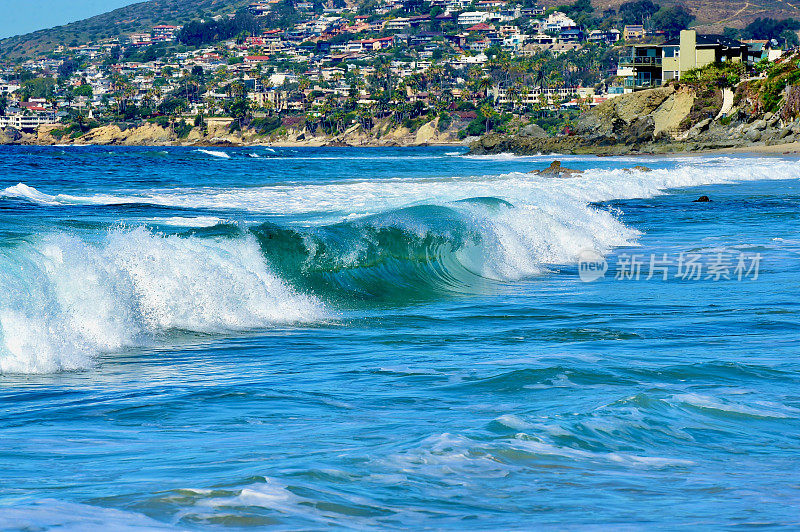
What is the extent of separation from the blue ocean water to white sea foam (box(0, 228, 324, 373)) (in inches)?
1.1

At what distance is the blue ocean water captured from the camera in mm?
4344

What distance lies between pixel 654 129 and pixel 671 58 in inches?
631

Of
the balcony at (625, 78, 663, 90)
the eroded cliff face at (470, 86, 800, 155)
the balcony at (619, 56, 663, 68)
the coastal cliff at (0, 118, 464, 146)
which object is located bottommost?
the coastal cliff at (0, 118, 464, 146)

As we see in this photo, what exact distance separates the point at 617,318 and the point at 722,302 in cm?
168

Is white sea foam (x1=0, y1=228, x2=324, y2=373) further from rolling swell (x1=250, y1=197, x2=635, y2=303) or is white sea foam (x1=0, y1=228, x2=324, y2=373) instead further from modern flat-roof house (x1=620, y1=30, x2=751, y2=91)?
modern flat-roof house (x1=620, y1=30, x2=751, y2=91)

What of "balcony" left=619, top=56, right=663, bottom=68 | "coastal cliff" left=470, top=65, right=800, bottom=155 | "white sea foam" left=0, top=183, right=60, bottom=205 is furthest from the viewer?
"balcony" left=619, top=56, right=663, bottom=68

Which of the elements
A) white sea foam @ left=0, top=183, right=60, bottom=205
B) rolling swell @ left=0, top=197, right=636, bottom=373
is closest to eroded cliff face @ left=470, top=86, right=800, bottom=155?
white sea foam @ left=0, top=183, right=60, bottom=205

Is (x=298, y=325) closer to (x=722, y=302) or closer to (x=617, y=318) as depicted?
(x=617, y=318)

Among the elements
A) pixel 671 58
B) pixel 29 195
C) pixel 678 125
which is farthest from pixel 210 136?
pixel 29 195

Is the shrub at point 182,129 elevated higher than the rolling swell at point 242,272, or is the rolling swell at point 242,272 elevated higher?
the rolling swell at point 242,272

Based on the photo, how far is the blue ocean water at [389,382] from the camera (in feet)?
14.3

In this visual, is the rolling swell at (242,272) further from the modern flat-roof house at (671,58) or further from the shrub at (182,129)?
the shrub at (182,129)

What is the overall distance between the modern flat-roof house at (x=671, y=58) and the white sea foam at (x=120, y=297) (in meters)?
96.9

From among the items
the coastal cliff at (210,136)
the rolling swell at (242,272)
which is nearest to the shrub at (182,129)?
the coastal cliff at (210,136)
